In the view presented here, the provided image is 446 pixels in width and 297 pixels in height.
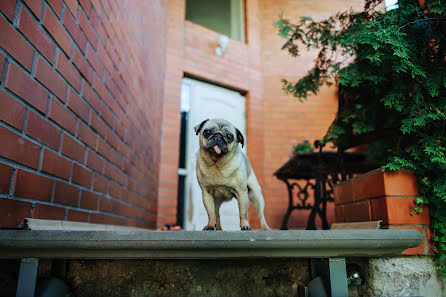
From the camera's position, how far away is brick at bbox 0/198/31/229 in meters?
0.97

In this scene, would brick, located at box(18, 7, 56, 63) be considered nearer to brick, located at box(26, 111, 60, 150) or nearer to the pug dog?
brick, located at box(26, 111, 60, 150)

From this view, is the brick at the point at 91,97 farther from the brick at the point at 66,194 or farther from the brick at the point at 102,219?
the brick at the point at 102,219

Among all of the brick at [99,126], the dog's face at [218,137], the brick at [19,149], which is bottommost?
the brick at [19,149]

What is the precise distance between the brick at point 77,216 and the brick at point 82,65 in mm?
654

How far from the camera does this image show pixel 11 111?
0.99m

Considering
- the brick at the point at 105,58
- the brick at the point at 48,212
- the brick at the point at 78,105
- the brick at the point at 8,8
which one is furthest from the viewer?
the brick at the point at 105,58

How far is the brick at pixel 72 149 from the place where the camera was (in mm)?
1344

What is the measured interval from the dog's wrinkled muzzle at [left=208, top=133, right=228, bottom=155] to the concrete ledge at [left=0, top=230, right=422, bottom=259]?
44cm

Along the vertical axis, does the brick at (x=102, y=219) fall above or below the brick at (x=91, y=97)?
below

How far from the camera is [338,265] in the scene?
1.10 m

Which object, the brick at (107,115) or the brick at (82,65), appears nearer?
the brick at (82,65)

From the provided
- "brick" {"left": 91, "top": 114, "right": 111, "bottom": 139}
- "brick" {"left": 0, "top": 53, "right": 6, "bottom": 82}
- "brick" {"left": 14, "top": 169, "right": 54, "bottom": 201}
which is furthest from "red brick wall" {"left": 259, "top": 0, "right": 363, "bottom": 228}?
"brick" {"left": 0, "top": 53, "right": 6, "bottom": 82}

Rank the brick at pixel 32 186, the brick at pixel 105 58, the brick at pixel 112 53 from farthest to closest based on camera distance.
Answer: the brick at pixel 112 53
the brick at pixel 105 58
the brick at pixel 32 186

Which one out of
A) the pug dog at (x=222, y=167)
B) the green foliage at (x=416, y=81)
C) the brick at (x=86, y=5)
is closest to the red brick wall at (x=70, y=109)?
the brick at (x=86, y=5)
